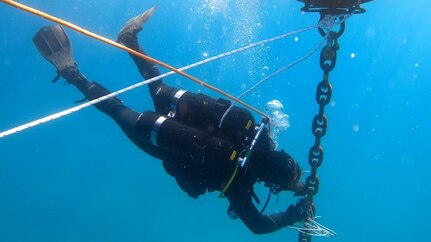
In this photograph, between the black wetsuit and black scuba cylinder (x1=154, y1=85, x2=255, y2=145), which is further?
black scuba cylinder (x1=154, y1=85, x2=255, y2=145)

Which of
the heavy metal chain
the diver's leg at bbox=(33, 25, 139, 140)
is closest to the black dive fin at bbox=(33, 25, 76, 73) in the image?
the diver's leg at bbox=(33, 25, 139, 140)

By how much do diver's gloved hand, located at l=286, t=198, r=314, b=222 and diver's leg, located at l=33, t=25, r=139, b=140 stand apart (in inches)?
112

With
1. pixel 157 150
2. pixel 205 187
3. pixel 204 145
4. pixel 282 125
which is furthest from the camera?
pixel 282 125

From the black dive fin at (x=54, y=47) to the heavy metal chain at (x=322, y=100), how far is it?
182 inches

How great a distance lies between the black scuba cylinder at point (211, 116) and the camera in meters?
5.01

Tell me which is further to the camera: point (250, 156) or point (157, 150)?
point (157, 150)

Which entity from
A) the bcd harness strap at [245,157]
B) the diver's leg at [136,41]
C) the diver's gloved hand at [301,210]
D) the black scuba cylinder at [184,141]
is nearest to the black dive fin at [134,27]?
the diver's leg at [136,41]

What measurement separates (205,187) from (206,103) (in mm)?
1130

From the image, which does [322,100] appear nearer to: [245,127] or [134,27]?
[245,127]

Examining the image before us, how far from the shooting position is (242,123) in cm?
501

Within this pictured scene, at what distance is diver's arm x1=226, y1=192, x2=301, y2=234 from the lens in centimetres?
526

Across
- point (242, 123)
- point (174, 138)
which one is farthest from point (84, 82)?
point (242, 123)

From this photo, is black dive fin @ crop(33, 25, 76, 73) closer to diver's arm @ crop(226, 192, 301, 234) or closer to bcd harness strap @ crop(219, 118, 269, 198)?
bcd harness strap @ crop(219, 118, 269, 198)

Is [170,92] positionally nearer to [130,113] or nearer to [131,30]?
[130,113]
